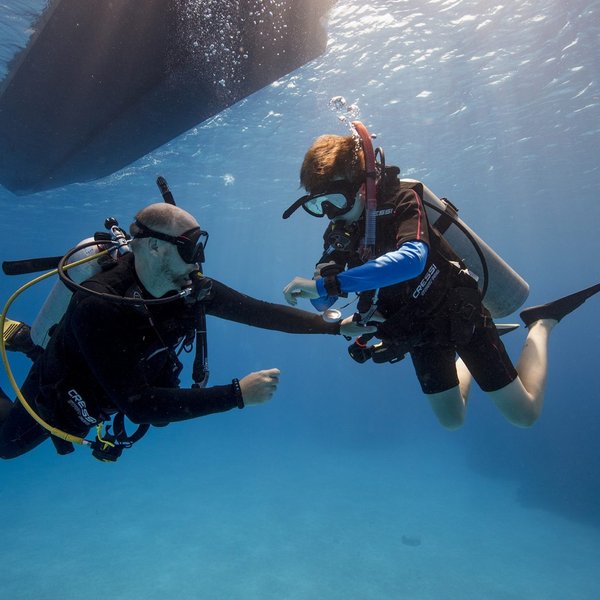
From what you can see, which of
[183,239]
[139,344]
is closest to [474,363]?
[183,239]

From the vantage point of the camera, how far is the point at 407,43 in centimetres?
1270

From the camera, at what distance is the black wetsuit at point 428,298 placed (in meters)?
3.69

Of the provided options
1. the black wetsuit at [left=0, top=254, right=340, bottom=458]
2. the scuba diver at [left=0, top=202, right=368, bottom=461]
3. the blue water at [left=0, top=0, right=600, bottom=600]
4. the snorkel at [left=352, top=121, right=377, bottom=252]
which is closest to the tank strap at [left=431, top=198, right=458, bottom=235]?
the snorkel at [left=352, top=121, right=377, bottom=252]

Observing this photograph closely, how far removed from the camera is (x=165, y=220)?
3.44 m

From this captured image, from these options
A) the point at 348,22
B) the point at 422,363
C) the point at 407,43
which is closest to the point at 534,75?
the point at 407,43

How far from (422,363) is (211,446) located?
978 inches

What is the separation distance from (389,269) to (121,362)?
2117mm

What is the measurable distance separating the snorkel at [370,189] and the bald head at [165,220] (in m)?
1.51

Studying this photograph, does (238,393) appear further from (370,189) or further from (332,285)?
(370,189)

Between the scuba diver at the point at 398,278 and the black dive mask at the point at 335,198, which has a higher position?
the black dive mask at the point at 335,198

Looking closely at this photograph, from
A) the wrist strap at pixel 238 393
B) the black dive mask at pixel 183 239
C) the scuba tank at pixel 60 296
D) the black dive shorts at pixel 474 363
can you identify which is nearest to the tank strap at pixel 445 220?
the black dive shorts at pixel 474 363

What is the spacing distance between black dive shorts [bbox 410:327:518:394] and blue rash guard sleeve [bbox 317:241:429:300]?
5.01 feet

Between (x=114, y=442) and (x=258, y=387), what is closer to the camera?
(x=258, y=387)

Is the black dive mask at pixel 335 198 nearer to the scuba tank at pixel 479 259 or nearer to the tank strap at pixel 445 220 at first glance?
the scuba tank at pixel 479 259
